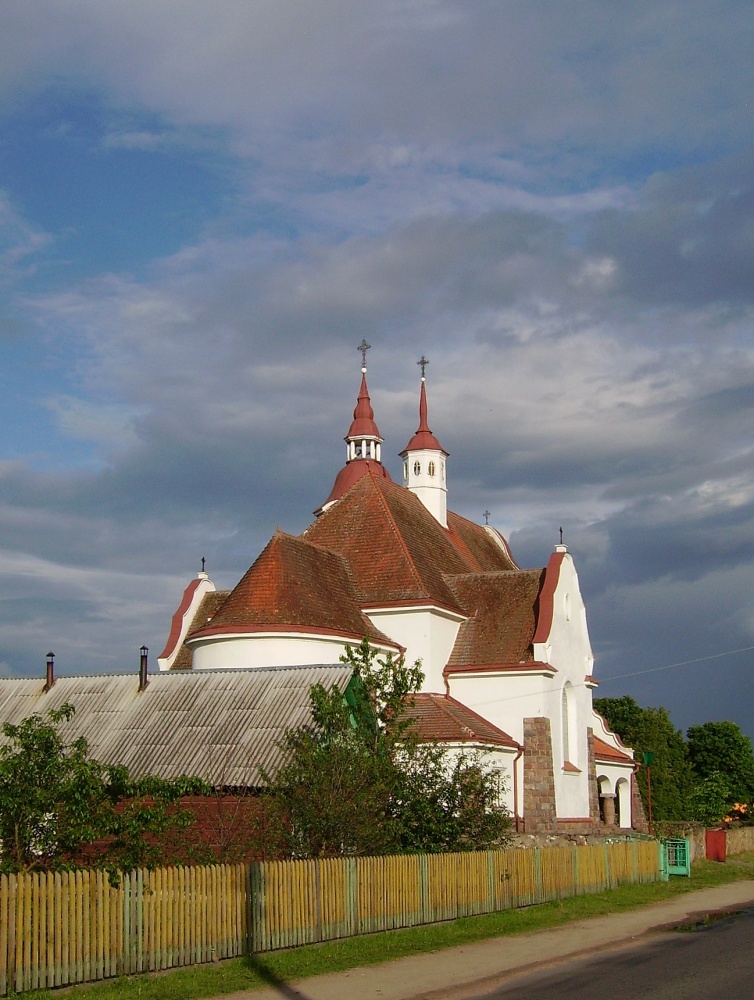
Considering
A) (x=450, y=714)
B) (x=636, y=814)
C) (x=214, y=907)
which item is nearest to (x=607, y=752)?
(x=636, y=814)

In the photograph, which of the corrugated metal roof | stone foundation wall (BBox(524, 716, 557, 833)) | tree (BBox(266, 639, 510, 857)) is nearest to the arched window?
stone foundation wall (BBox(524, 716, 557, 833))

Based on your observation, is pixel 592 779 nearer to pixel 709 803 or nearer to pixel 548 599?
pixel 548 599

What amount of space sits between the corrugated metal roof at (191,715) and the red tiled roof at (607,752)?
19977mm

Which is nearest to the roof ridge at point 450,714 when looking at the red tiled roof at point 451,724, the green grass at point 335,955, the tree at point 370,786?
the red tiled roof at point 451,724

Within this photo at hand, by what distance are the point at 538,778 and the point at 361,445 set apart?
24474 millimetres

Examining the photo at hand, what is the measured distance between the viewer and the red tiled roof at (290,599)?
3347 cm

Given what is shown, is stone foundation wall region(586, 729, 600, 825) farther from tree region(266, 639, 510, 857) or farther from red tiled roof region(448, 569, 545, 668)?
tree region(266, 639, 510, 857)

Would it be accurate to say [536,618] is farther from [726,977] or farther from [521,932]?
[726,977]

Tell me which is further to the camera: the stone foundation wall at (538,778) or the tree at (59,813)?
the stone foundation wall at (538,778)

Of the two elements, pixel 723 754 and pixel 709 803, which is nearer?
pixel 709 803

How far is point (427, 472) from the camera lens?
163ft

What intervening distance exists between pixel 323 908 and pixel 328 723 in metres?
4.65

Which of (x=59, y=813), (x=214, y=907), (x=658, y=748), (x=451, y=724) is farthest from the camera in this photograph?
(x=658, y=748)

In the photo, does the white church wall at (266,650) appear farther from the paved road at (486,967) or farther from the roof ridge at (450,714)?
the paved road at (486,967)
